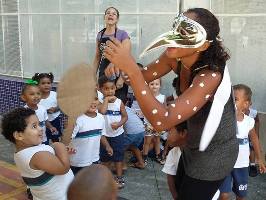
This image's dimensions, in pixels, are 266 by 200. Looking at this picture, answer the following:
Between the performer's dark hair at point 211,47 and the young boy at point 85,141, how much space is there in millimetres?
1814

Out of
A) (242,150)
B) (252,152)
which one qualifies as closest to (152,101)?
(242,150)

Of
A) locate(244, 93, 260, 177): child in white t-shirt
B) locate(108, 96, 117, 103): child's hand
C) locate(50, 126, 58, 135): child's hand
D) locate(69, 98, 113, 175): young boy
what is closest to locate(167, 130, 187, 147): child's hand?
locate(69, 98, 113, 175): young boy

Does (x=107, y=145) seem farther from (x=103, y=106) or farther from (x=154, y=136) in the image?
(x=154, y=136)

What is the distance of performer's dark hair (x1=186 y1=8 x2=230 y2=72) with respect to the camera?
2.21 metres

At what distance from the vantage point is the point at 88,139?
394cm

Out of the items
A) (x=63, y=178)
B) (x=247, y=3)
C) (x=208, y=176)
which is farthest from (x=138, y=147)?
(x=208, y=176)

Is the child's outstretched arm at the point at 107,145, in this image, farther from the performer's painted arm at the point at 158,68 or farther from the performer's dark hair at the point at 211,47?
the performer's dark hair at the point at 211,47

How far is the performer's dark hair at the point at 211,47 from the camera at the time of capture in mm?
2209

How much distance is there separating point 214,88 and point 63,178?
1.27 meters

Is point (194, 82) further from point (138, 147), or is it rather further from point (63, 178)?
point (138, 147)

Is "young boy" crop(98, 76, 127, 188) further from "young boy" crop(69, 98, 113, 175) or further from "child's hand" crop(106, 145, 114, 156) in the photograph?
"young boy" crop(69, 98, 113, 175)

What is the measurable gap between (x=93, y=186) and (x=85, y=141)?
226cm

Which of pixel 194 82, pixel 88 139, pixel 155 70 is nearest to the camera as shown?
pixel 194 82

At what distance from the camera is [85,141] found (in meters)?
3.93
